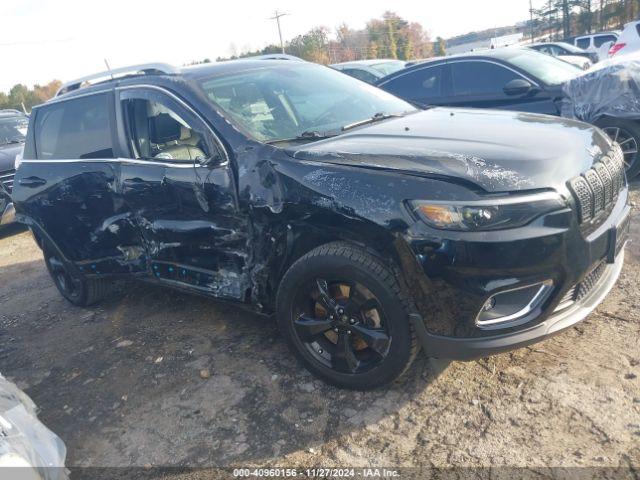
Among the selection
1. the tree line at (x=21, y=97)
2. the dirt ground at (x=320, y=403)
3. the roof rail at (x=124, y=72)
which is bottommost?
the dirt ground at (x=320, y=403)

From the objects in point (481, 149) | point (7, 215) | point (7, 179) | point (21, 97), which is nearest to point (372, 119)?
point (481, 149)

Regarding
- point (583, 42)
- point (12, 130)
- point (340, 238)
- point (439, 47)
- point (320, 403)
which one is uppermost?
point (439, 47)

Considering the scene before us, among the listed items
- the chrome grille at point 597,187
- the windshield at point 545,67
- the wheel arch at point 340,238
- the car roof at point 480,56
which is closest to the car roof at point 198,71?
the wheel arch at point 340,238

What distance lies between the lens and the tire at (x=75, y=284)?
4332 mm

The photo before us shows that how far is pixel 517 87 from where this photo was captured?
5.62 m

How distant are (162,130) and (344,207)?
160 cm

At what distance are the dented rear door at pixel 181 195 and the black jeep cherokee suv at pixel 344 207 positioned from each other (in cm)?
1

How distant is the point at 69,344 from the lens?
3.92m

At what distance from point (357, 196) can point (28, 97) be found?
5965 cm

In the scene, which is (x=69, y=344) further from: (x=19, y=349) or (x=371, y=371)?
(x=371, y=371)

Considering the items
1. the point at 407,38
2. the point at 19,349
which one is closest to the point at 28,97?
the point at 407,38

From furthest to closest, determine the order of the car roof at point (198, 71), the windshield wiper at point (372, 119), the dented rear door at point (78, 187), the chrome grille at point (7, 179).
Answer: the chrome grille at point (7, 179) < the dented rear door at point (78, 187) < the car roof at point (198, 71) < the windshield wiper at point (372, 119)

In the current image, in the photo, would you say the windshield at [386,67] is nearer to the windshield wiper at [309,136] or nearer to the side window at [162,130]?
the side window at [162,130]

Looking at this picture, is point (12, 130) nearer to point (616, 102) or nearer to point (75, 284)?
point (75, 284)
